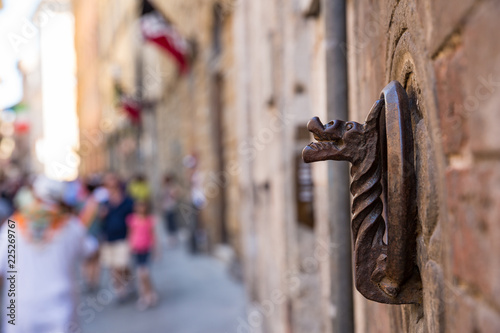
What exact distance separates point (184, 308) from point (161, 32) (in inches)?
210

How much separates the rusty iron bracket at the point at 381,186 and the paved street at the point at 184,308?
480 cm

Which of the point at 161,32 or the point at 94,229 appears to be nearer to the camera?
the point at 94,229

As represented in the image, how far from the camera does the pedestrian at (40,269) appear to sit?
3266 millimetres

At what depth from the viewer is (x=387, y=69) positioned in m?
1.25

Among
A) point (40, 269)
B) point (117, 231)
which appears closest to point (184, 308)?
point (117, 231)

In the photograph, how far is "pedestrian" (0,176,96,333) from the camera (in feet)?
10.7

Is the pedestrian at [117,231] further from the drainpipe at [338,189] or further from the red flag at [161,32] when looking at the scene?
the drainpipe at [338,189]

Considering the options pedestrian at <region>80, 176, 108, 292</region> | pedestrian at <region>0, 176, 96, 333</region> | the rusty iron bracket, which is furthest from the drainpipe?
pedestrian at <region>80, 176, 108, 292</region>

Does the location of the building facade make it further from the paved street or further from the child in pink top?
the child in pink top

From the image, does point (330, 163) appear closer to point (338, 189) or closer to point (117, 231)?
→ point (338, 189)

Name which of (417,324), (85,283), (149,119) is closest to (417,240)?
(417,324)

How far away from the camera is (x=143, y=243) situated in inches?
257

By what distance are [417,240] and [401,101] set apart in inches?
10.7

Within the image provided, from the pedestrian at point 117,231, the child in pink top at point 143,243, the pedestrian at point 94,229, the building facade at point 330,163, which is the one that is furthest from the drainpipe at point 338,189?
the pedestrian at point 94,229
